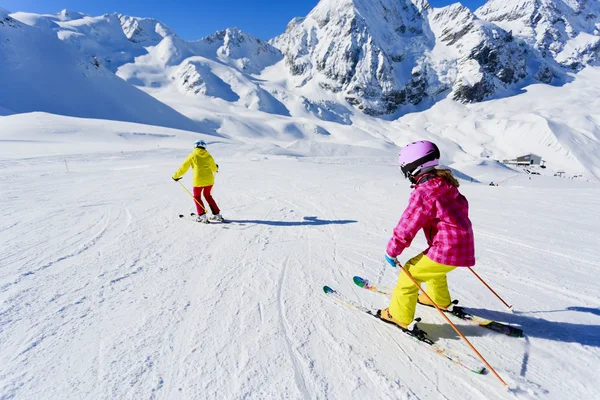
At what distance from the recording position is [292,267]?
4.36m

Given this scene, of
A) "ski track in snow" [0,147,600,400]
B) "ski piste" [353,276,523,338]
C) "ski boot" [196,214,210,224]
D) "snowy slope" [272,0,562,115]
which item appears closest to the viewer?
"ski track in snow" [0,147,600,400]

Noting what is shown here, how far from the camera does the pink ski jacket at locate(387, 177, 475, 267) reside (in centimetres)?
267

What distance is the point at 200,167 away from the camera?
21.9ft

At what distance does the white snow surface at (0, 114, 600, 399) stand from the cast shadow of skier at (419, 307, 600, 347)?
0.7 inches

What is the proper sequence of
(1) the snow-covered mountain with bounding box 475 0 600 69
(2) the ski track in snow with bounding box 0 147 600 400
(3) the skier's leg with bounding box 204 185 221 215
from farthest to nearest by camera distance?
(1) the snow-covered mountain with bounding box 475 0 600 69 → (3) the skier's leg with bounding box 204 185 221 215 → (2) the ski track in snow with bounding box 0 147 600 400

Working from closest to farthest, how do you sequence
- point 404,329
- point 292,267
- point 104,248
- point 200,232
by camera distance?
point 404,329
point 292,267
point 104,248
point 200,232

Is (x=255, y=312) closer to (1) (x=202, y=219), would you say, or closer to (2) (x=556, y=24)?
(1) (x=202, y=219)

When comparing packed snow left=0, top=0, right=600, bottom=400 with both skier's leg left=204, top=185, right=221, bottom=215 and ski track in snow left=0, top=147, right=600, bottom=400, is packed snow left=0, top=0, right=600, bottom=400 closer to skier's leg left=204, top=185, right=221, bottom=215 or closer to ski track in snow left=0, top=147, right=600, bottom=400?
ski track in snow left=0, top=147, right=600, bottom=400

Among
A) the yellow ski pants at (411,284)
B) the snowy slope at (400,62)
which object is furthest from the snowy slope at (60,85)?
the snowy slope at (400,62)

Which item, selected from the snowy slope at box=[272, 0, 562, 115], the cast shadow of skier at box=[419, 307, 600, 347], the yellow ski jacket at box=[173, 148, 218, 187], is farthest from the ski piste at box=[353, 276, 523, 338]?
the snowy slope at box=[272, 0, 562, 115]

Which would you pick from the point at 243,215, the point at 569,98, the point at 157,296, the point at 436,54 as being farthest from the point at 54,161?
the point at 436,54

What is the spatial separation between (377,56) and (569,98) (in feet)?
245

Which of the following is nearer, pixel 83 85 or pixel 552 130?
pixel 83 85

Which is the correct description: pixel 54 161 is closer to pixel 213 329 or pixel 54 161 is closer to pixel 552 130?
pixel 213 329
